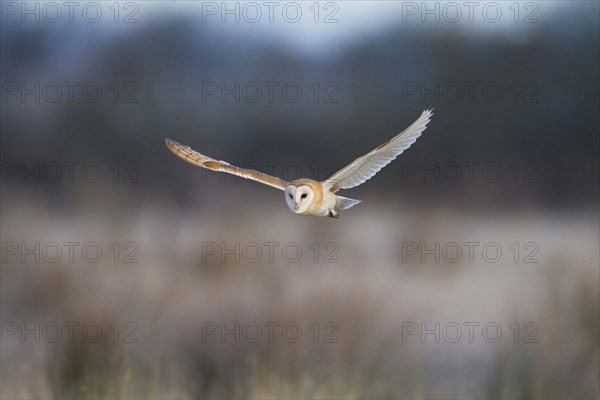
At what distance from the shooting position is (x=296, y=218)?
21.8 feet

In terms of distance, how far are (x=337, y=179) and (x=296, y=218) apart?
3.31m

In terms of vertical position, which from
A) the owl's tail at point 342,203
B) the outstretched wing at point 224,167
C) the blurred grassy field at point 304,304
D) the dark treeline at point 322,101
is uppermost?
the dark treeline at point 322,101

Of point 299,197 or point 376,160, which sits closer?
point 299,197

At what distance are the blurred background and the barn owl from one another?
263cm

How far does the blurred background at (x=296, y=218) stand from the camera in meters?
6.05

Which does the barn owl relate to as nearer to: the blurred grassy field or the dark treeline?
the blurred grassy field

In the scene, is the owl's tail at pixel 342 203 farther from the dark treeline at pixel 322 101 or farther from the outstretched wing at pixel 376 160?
the dark treeline at pixel 322 101

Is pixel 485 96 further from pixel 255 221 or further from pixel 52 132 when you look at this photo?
pixel 52 132

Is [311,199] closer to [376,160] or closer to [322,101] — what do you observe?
[376,160]

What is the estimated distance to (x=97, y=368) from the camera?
620cm

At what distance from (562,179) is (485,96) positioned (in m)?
1.06

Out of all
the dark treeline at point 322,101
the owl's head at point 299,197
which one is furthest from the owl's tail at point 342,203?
the dark treeline at point 322,101

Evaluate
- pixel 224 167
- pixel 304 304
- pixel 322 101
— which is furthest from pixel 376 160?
pixel 322 101

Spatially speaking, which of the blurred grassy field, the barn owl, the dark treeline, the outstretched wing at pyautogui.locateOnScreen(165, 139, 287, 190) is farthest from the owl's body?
the dark treeline
